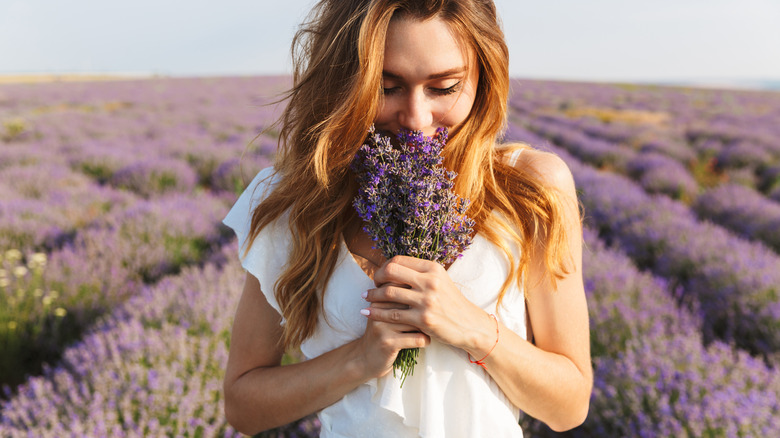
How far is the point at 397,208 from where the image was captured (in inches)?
42.7

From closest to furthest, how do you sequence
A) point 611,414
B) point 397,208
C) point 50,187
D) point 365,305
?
1. point 397,208
2. point 365,305
3. point 611,414
4. point 50,187

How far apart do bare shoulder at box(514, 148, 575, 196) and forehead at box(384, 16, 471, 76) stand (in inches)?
13.9

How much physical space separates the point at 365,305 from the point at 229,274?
256 centimetres

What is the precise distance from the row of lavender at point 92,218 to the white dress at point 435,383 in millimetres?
927

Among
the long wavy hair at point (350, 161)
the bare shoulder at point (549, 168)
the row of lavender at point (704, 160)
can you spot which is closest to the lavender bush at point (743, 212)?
the row of lavender at point (704, 160)

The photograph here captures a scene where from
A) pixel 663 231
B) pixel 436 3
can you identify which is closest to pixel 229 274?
pixel 436 3

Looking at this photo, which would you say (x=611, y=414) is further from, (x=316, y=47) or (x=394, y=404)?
(x=316, y=47)

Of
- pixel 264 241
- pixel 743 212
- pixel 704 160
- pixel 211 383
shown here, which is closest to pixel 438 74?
pixel 264 241

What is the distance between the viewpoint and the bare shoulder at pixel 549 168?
1.27m

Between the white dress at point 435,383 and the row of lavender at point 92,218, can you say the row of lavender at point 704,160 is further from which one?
the row of lavender at point 92,218

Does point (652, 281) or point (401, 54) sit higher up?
point (401, 54)

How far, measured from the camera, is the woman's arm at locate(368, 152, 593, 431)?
1.01 m

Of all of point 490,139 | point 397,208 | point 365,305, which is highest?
point 490,139

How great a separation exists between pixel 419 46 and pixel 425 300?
1.90 ft
